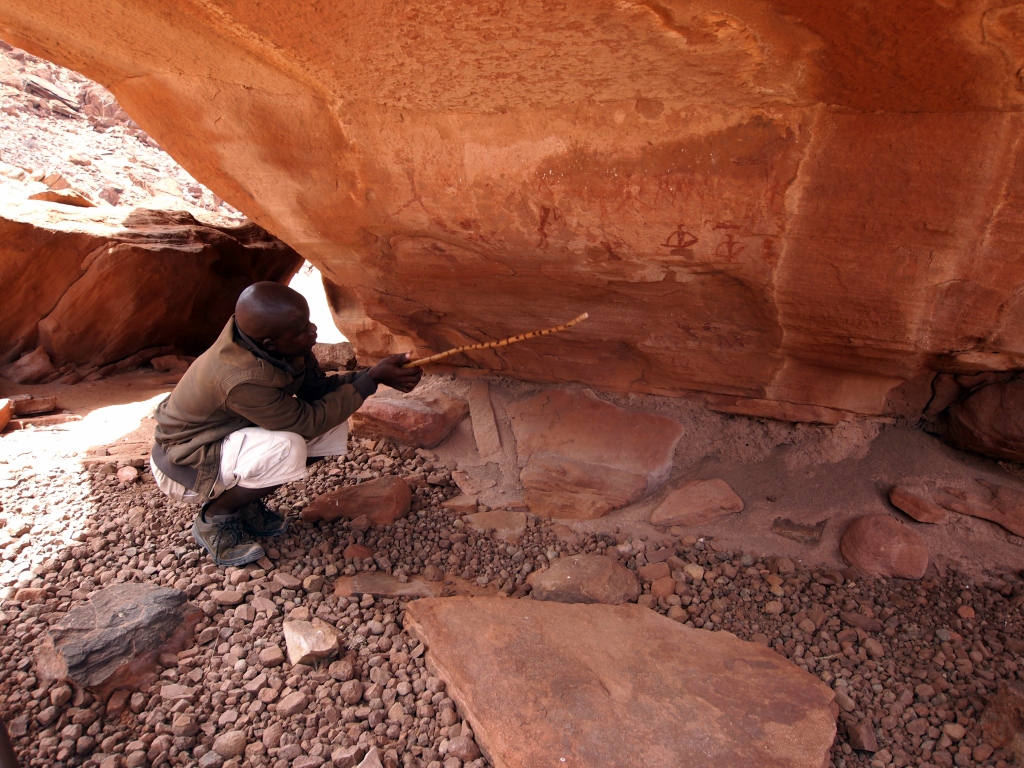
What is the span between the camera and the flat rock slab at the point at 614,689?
1413 mm

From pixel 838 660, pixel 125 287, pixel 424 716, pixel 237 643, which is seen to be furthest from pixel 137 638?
pixel 125 287

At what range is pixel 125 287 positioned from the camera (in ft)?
15.0

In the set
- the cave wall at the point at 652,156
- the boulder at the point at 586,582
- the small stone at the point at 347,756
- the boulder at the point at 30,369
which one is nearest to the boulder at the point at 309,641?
the small stone at the point at 347,756

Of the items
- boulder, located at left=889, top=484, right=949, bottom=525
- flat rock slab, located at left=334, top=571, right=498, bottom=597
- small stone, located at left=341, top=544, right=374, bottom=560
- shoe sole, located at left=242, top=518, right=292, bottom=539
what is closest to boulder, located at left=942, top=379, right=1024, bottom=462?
boulder, located at left=889, top=484, right=949, bottom=525

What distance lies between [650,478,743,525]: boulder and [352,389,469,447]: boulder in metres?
1.00

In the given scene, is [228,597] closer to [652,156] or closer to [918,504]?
[652,156]

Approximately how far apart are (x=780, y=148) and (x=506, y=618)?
1430 millimetres

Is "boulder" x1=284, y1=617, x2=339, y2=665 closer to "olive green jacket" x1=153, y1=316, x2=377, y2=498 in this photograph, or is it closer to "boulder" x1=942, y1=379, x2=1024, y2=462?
"olive green jacket" x1=153, y1=316, x2=377, y2=498

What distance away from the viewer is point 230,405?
1.95 meters

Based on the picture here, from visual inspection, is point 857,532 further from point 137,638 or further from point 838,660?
point 137,638

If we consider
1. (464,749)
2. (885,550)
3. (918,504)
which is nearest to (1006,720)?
(885,550)

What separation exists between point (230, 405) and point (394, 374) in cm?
50

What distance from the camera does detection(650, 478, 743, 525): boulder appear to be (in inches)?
90.1

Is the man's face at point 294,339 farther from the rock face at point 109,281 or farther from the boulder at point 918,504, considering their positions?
the rock face at point 109,281
